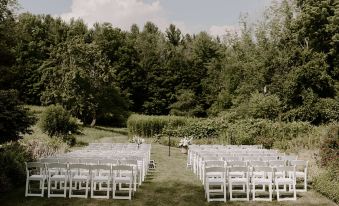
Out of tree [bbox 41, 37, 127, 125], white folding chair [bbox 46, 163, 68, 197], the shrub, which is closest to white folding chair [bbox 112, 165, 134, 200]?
white folding chair [bbox 46, 163, 68, 197]

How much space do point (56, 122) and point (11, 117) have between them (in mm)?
14251

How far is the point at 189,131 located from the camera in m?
32.1

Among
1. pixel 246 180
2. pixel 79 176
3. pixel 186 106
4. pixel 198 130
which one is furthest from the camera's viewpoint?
pixel 186 106

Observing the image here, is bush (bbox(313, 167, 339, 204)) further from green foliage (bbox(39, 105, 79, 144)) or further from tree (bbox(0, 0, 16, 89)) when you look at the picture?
tree (bbox(0, 0, 16, 89))

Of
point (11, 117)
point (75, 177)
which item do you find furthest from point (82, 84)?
point (75, 177)

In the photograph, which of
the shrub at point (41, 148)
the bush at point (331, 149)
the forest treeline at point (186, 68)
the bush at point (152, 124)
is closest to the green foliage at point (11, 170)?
the shrub at point (41, 148)

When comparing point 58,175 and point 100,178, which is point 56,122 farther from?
point 100,178

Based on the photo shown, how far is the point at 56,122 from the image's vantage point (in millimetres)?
26047

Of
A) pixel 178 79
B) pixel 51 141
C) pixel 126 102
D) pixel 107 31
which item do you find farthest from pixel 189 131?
pixel 107 31

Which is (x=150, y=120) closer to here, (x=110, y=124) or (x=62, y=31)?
(x=110, y=124)

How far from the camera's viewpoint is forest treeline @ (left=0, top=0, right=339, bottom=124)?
37062mm

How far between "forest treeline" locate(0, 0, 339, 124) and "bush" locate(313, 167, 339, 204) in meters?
18.9

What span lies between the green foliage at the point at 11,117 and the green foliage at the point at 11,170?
1392 millimetres

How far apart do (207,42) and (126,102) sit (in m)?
19.7
